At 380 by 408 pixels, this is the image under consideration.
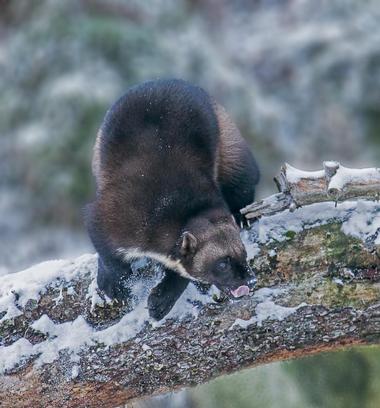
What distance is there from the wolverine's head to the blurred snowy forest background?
11.0 ft

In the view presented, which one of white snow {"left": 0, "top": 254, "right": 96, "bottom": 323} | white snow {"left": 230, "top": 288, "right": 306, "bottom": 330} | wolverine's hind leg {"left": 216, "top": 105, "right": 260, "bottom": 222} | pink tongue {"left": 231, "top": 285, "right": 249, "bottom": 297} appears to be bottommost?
white snow {"left": 230, "top": 288, "right": 306, "bottom": 330}

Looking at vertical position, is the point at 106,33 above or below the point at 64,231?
above

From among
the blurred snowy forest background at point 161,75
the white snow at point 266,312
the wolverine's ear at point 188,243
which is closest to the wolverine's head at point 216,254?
the wolverine's ear at point 188,243

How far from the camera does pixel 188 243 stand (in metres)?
3.87

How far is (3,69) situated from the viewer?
9.58 meters

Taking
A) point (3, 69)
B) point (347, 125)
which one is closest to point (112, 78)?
point (3, 69)

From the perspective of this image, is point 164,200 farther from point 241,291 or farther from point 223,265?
point 241,291

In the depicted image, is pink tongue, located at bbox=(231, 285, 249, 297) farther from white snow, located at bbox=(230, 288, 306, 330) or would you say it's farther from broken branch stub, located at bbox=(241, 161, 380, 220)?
broken branch stub, located at bbox=(241, 161, 380, 220)

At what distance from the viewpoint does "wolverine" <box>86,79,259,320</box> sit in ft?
12.7

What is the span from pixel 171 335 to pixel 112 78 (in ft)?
18.1

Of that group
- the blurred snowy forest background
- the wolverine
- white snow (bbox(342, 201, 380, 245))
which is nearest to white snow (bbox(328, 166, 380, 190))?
white snow (bbox(342, 201, 380, 245))

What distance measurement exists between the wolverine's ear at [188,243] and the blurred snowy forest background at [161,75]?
335 centimetres

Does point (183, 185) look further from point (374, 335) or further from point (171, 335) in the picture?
point (374, 335)

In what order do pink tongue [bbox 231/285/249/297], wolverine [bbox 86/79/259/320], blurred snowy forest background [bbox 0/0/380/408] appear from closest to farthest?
pink tongue [bbox 231/285/249/297]
wolverine [bbox 86/79/259/320]
blurred snowy forest background [bbox 0/0/380/408]
